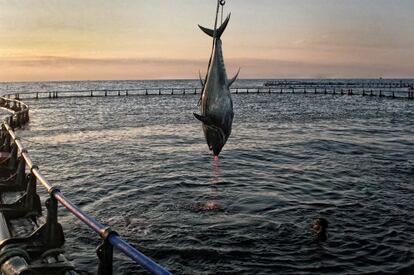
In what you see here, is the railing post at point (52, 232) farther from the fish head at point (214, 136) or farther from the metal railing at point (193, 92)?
the metal railing at point (193, 92)

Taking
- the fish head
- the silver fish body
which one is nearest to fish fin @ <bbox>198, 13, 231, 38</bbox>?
the silver fish body

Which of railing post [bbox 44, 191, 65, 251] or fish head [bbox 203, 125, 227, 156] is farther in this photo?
fish head [bbox 203, 125, 227, 156]

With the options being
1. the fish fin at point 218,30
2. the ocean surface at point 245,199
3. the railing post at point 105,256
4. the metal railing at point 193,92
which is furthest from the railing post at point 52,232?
the metal railing at point 193,92

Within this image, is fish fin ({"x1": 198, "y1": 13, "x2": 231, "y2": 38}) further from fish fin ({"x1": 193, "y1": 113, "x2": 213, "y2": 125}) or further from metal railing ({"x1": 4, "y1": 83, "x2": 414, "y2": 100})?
metal railing ({"x1": 4, "y1": 83, "x2": 414, "y2": 100})

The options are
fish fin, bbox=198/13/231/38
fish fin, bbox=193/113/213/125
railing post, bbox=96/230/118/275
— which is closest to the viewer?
railing post, bbox=96/230/118/275

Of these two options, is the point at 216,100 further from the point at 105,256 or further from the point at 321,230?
the point at 321,230

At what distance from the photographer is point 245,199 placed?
14.5 meters

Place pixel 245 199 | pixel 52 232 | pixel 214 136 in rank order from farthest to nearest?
1. pixel 245 199
2. pixel 214 136
3. pixel 52 232

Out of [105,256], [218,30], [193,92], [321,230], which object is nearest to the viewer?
[105,256]

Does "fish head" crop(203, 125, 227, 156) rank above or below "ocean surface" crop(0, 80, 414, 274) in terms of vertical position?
above

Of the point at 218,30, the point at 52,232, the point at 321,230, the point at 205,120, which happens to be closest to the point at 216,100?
the point at 205,120

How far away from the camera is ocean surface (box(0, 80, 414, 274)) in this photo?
9422 millimetres

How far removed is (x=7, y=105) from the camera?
52.8 meters

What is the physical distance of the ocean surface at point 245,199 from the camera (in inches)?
371
